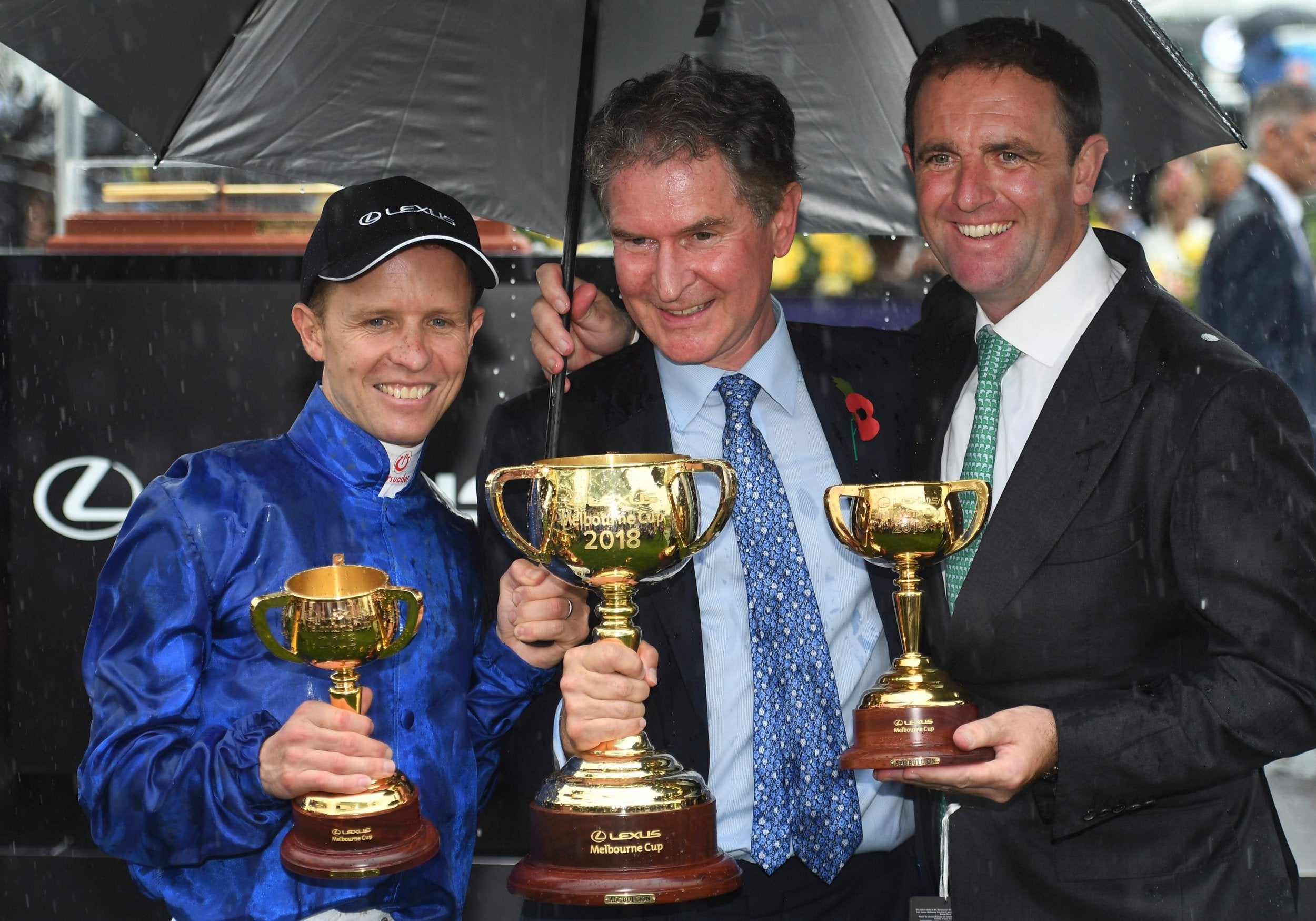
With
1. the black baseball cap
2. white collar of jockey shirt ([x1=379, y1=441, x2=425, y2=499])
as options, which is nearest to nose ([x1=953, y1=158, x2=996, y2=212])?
the black baseball cap

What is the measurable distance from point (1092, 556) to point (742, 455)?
636mm

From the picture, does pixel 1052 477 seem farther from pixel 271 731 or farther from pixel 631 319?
pixel 271 731

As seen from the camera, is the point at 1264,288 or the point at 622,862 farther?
the point at 1264,288

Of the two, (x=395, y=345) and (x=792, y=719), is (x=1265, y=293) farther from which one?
(x=395, y=345)

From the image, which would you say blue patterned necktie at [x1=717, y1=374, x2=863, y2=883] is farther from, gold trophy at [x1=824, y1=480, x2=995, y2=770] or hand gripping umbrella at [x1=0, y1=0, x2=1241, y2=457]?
hand gripping umbrella at [x1=0, y1=0, x2=1241, y2=457]

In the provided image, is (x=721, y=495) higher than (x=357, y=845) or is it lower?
higher

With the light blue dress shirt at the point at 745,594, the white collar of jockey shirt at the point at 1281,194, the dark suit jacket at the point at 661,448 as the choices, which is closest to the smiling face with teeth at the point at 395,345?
the dark suit jacket at the point at 661,448

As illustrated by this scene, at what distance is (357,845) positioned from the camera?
2.05m

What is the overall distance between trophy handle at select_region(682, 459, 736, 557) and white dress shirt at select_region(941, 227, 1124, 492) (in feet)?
1.84

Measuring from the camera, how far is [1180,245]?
8203mm

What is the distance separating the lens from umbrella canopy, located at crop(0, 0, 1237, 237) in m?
2.84

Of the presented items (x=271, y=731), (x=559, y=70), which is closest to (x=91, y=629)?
(x=271, y=731)

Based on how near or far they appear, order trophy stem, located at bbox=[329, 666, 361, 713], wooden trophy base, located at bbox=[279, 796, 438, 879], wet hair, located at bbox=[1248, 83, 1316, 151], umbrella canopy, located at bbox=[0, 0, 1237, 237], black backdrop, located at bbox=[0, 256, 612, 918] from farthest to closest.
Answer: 1. wet hair, located at bbox=[1248, 83, 1316, 151]
2. black backdrop, located at bbox=[0, 256, 612, 918]
3. umbrella canopy, located at bbox=[0, 0, 1237, 237]
4. trophy stem, located at bbox=[329, 666, 361, 713]
5. wooden trophy base, located at bbox=[279, 796, 438, 879]

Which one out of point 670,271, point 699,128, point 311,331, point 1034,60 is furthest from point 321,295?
point 1034,60
